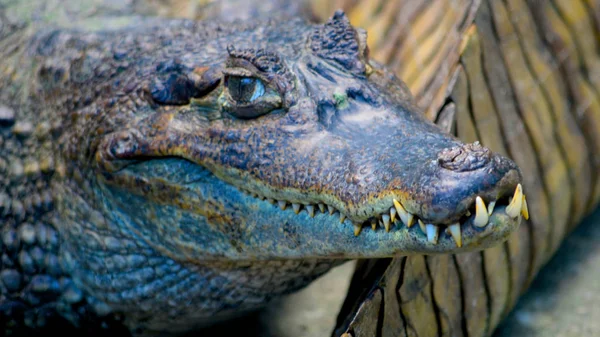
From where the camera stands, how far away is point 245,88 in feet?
8.45

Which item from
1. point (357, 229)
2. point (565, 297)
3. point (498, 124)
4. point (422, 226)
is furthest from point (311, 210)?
point (565, 297)

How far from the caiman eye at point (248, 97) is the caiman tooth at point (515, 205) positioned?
2.92 ft

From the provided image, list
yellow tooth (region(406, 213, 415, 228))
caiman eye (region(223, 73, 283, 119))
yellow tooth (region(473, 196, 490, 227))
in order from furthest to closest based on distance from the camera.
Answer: caiman eye (region(223, 73, 283, 119))
yellow tooth (region(406, 213, 415, 228))
yellow tooth (region(473, 196, 490, 227))

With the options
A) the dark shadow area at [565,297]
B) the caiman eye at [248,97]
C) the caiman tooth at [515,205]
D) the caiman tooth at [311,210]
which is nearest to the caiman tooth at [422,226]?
the caiman tooth at [515,205]

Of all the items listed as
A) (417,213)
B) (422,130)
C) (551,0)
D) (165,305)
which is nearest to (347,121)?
(422,130)

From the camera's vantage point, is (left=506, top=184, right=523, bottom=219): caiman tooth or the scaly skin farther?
the scaly skin

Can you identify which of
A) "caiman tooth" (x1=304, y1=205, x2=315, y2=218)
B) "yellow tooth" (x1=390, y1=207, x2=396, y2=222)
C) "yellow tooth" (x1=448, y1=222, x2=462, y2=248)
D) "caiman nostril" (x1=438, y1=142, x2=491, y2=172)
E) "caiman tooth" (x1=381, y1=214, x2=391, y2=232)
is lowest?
"caiman tooth" (x1=304, y1=205, x2=315, y2=218)

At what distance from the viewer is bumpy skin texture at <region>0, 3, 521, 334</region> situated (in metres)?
2.16

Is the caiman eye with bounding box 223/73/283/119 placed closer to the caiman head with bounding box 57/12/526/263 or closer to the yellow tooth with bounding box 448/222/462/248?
the caiman head with bounding box 57/12/526/263

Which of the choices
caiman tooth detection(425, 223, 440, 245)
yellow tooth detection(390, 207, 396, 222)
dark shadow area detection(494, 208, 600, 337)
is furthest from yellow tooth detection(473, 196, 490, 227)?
dark shadow area detection(494, 208, 600, 337)

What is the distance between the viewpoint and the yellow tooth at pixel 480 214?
1.92 meters

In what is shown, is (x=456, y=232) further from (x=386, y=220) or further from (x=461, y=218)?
(x=386, y=220)

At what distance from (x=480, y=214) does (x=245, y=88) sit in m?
1.01

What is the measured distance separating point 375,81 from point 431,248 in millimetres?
839
